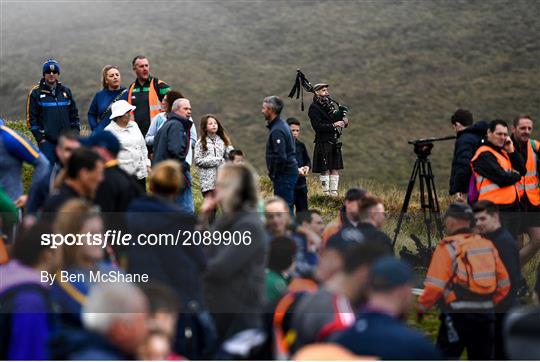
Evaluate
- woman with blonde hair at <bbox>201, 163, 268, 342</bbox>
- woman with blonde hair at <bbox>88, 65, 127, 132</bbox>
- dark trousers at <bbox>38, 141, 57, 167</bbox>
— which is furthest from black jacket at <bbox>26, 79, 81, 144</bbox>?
woman with blonde hair at <bbox>201, 163, 268, 342</bbox>

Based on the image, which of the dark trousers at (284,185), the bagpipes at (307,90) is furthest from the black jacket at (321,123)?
the dark trousers at (284,185)

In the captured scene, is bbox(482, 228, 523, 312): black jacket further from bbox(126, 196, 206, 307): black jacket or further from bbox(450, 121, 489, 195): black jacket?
bbox(126, 196, 206, 307): black jacket

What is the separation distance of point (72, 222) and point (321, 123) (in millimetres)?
9871

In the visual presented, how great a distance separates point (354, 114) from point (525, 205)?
41390 mm

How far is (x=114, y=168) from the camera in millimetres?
8086

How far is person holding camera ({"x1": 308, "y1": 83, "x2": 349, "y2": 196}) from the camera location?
1590 centimetres

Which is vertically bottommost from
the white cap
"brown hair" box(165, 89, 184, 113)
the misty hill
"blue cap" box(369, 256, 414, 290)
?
"blue cap" box(369, 256, 414, 290)

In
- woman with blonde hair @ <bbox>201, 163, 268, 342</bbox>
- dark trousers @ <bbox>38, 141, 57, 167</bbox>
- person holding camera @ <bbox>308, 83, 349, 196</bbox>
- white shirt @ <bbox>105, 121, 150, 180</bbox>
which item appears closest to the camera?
woman with blonde hair @ <bbox>201, 163, 268, 342</bbox>

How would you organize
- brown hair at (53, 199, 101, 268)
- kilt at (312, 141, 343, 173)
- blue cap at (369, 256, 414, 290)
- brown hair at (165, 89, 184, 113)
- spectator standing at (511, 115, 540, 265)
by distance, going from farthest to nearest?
kilt at (312, 141, 343, 173), spectator standing at (511, 115, 540, 265), brown hair at (165, 89, 184, 113), brown hair at (53, 199, 101, 268), blue cap at (369, 256, 414, 290)

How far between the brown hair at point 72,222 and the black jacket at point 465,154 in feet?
21.3

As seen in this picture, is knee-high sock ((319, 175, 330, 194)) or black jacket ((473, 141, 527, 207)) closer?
black jacket ((473, 141, 527, 207))

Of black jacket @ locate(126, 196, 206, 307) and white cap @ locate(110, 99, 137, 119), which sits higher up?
white cap @ locate(110, 99, 137, 119)

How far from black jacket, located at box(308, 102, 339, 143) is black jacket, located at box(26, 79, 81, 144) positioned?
3.95 meters

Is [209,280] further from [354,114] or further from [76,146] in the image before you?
[354,114]
